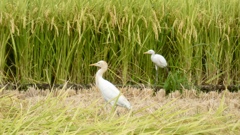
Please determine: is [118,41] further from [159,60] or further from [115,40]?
[159,60]

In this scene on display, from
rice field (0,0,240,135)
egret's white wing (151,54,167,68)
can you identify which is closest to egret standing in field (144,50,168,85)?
egret's white wing (151,54,167,68)

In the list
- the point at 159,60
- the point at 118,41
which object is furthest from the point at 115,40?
the point at 159,60

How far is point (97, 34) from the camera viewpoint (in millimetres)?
5949

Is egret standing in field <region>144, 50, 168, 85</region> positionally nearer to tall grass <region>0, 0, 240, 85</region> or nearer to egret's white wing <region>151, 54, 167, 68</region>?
egret's white wing <region>151, 54, 167, 68</region>

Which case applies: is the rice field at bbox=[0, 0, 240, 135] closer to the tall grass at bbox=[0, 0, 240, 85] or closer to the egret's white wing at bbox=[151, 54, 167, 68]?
the tall grass at bbox=[0, 0, 240, 85]

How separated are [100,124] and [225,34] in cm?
345

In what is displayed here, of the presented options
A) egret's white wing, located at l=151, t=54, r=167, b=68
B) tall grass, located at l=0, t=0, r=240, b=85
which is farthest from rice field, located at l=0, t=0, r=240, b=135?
egret's white wing, located at l=151, t=54, r=167, b=68

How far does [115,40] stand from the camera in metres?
5.88

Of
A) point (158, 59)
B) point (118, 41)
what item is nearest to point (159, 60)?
point (158, 59)

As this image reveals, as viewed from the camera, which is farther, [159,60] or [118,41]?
[118,41]

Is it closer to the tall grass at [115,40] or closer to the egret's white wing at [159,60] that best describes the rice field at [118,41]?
the tall grass at [115,40]

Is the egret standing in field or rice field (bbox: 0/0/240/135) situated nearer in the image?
the egret standing in field

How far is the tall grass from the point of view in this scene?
18.9 ft

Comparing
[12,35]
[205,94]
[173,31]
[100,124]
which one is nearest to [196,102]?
[205,94]
